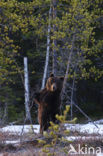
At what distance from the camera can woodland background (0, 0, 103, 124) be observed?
13.9 meters

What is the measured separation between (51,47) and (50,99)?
8.43 m

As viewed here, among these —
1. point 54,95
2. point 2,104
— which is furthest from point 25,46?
point 54,95

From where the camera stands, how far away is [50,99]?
24.7ft

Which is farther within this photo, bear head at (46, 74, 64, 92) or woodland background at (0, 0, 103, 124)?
woodland background at (0, 0, 103, 124)

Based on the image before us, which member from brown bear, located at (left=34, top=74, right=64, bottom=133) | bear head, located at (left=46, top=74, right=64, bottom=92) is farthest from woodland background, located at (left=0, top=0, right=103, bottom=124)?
bear head, located at (left=46, top=74, right=64, bottom=92)

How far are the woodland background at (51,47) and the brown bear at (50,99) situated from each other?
101 inches

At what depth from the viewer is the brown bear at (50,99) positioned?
7.42 meters

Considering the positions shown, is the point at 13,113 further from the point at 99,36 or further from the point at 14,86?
the point at 99,36

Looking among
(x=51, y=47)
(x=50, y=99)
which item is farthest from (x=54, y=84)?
(x=51, y=47)

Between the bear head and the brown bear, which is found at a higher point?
the bear head

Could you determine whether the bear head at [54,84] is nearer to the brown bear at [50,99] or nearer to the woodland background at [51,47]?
the brown bear at [50,99]

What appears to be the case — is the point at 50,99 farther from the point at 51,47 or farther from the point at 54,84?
the point at 51,47

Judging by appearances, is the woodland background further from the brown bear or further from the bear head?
the bear head

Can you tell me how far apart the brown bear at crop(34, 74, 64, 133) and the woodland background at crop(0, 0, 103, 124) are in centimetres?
257
